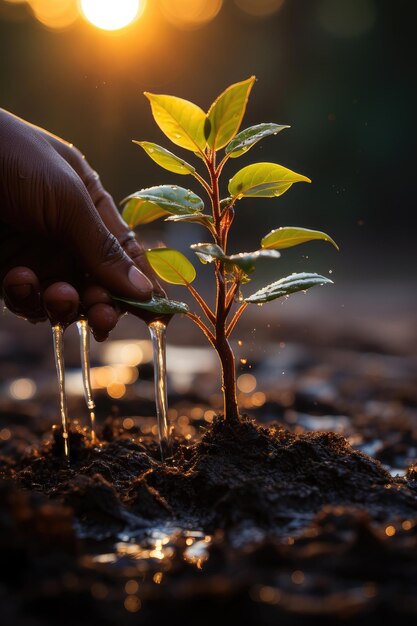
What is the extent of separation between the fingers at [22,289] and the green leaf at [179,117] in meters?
0.67

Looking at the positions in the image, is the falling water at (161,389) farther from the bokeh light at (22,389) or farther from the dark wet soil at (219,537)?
the bokeh light at (22,389)

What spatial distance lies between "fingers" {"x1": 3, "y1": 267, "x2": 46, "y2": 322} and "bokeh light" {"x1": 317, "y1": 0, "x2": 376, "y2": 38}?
36.9ft

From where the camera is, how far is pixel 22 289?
219 cm

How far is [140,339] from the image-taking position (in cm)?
622

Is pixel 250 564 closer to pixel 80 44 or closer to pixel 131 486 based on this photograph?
pixel 131 486

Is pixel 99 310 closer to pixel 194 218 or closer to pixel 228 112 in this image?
pixel 194 218

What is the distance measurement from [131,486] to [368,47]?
11.9 m

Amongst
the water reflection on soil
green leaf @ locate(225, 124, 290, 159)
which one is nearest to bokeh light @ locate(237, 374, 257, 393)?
green leaf @ locate(225, 124, 290, 159)

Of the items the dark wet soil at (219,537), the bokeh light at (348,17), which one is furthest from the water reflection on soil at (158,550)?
the bokeh light at (348,17)

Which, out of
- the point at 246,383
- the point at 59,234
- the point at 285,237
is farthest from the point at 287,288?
the point at 246,383

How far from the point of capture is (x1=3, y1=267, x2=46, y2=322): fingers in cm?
218

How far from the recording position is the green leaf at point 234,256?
1.58 m

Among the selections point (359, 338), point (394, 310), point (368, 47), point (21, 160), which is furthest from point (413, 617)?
point (368, 47)

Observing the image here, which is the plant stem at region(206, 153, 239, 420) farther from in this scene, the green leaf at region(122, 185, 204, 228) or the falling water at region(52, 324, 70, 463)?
the falling water at region(52, 324, 70, 463)
